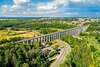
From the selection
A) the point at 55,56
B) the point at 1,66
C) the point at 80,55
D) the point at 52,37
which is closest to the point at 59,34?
the point at 52,37

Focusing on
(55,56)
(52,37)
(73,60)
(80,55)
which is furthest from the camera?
(52,37)

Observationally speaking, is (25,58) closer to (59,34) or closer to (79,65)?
(79,65)

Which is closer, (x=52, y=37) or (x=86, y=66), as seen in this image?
(x=86, y=66)

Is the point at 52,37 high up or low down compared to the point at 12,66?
down

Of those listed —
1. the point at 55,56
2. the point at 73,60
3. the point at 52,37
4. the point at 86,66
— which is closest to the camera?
the point at 86,66

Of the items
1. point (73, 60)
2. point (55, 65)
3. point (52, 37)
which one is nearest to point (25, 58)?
point (55, 65)

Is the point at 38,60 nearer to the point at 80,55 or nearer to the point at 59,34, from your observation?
the point at 80,55

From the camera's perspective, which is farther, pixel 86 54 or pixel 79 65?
pixel 86 54

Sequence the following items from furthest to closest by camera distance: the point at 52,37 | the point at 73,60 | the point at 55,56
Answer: the point at 52,37 → the point at 55,56 → the point at 73,60

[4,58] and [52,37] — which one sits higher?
[4,58]
